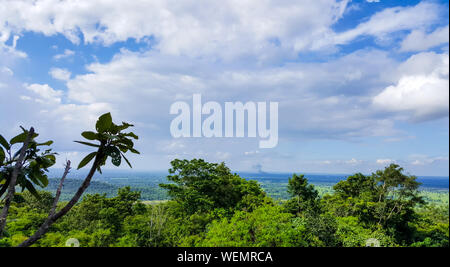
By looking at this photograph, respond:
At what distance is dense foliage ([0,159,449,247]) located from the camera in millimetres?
11508

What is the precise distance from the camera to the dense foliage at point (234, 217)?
11.5 meters

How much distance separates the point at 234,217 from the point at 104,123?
37.8 ft

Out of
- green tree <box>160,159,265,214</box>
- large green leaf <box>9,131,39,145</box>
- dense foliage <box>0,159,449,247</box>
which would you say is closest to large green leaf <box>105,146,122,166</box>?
large green leaf <box>9,131,39,145</box>

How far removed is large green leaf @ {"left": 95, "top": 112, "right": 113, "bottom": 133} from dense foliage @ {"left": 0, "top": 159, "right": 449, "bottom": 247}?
9.76 m

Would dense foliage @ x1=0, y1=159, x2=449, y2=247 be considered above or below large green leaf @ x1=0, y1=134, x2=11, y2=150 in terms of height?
below

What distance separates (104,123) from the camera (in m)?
1.60

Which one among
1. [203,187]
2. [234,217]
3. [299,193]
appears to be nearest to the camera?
[234,217]

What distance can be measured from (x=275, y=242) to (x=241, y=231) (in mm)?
1454

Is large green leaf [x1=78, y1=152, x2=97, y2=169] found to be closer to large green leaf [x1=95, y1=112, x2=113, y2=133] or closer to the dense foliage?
large green leaf [x1=95, y1=112, x2=113, y2=133]

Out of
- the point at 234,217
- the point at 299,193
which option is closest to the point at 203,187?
the point at 234,217

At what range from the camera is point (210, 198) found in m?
17.1

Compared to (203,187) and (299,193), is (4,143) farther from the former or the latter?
(299,193)
